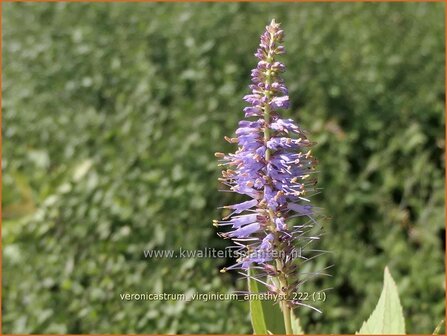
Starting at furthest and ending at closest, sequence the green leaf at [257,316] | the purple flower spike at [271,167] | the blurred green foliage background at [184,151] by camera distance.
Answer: the blurred green foliage background at [184,151] < the green leaf at [257,316] < the purple flower spike at [271,167]

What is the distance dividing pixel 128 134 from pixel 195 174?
0.53 meters

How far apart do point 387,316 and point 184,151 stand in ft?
7.56

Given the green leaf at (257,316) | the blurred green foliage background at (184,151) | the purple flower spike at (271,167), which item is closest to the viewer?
the purple flower spike at (271,167)

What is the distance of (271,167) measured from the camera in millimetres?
1759

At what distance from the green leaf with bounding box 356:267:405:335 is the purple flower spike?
29 centimetres

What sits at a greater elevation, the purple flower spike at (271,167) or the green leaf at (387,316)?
the purple flower spike at (271,167)

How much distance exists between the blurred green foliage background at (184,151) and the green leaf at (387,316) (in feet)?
3.63

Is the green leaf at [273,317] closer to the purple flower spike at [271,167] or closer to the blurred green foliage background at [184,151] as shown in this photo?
the purple flower spike at [271,167]

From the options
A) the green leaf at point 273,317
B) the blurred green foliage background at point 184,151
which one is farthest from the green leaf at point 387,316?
the blurred green foliage background at point 184,151

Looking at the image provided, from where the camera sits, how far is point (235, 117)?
4.52 meters

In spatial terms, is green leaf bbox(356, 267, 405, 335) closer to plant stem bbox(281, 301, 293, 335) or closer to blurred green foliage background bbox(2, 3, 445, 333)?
plant stem bbox(281, 301, 293, 335)

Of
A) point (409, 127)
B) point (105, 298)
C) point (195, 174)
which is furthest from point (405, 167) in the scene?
point (105, 298)

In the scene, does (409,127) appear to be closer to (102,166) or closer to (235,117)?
(235,117)

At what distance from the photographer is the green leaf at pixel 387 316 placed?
1941 millimetres
